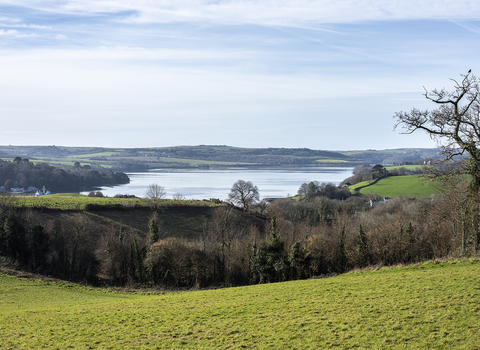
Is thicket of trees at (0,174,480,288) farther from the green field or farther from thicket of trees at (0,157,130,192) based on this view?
thicket of trees at (0,157,130,192)

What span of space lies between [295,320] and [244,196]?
209 feet

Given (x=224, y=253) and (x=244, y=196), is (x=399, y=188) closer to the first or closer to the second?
(x=244, y=196)

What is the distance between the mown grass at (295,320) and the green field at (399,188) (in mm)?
80170

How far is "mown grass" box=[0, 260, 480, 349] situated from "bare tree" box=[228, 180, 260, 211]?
5657cm

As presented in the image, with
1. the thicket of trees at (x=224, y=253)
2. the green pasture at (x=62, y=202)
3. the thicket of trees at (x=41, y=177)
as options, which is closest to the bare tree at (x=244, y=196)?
the green pasture at (x=62, y=202)

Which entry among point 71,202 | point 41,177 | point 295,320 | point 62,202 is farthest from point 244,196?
point 41,177

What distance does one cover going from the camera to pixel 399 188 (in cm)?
10031

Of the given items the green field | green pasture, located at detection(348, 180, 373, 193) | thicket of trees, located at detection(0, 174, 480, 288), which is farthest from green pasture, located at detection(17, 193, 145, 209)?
green pasture, located at detection(348, 180, 373, 193)

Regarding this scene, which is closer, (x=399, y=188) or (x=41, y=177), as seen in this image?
(x=399, y=188)

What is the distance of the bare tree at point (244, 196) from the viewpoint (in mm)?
76250

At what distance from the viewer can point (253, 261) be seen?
33719 millimetres

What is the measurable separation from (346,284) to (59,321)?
13.5 meters

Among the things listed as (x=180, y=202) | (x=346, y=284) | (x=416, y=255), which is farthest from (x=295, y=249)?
(x=180, y=202)

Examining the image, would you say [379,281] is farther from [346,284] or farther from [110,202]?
[110,202]
